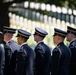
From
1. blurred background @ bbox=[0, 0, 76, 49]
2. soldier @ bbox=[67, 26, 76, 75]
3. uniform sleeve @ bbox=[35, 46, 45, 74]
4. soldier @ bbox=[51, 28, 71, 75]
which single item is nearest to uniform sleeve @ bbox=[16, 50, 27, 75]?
uniform sleeve @ bbox=[35, 46, 45, 74]

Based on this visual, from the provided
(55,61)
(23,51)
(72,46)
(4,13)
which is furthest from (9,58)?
(4,13)

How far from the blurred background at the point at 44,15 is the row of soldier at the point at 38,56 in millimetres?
10379

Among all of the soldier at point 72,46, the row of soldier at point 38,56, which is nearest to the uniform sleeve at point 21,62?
the row of soldier at point 38,56

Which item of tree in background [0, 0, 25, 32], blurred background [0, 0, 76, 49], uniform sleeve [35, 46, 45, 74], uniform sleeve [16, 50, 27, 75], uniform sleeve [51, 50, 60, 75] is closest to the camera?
uniform sleeve [51, 50, 60, 75]

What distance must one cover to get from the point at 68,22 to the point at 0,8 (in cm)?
598

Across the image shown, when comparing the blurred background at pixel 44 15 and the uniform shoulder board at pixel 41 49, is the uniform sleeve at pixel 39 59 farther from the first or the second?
the blurred background at pixel 44 15

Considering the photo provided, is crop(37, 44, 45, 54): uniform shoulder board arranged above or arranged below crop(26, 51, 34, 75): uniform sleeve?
above

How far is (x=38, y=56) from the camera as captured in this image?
372 inches

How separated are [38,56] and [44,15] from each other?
55.1 ft

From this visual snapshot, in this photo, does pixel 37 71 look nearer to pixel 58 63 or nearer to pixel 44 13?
pixel 58 63

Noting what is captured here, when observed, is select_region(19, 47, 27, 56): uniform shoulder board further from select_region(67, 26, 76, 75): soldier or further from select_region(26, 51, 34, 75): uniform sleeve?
select_region(67, 26, 76, 75): soldier

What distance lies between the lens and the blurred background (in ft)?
73.7

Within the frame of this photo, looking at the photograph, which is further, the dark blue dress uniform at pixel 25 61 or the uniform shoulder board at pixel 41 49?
the uniform shoulder board at pixel 41 49

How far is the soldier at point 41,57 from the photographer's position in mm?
9445
